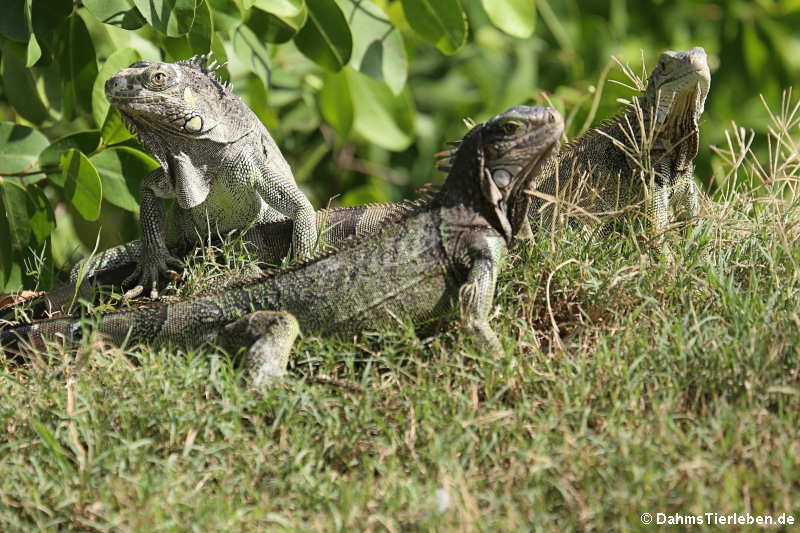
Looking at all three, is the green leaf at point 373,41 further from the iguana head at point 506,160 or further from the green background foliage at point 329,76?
the iguana head at point 506,160

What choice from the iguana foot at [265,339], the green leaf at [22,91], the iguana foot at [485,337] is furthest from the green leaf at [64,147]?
the iguana foot at [485,337]

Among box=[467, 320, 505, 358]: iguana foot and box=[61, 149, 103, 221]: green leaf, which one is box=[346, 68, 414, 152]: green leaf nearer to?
box=[61, 149, 103, 221]: green leaf

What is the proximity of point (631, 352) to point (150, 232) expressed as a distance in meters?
2.64

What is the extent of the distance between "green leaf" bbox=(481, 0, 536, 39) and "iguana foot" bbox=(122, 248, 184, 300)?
2312 mm

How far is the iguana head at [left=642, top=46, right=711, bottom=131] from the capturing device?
16.6 ft

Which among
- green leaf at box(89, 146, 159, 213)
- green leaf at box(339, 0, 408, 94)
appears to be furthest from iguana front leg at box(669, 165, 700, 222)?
green leaf at box(89, 146, 159, 213)

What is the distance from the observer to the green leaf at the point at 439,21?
18.8 ft

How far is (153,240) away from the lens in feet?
17.0

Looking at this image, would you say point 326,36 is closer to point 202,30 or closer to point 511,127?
point 202,30

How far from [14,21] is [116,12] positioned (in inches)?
26.1

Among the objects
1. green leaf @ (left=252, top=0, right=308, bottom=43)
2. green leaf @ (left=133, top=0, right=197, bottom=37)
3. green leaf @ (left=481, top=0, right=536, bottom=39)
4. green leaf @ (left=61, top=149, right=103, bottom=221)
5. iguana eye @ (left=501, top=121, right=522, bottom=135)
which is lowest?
green leaf @ (left=61, top=149, right=103, bottom=221)

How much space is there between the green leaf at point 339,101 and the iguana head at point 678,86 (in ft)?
8.16

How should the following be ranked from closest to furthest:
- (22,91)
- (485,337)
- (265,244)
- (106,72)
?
(485,337) → (265,244) → (106,72) → (22,91)

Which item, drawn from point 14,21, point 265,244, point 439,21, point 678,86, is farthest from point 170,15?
point 678,86
